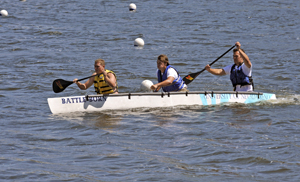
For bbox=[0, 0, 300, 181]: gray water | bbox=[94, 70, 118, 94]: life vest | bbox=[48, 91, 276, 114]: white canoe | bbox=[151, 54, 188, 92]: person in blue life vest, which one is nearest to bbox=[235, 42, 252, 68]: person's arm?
bbox=[48, 91, 276, 114]: white canoe

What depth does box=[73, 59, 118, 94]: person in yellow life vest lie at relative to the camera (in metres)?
8.63

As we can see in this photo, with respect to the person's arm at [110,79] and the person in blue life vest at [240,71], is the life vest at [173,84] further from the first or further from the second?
the person's arm at [110,79]

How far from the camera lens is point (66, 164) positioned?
6168mm

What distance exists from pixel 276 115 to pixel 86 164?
14.3 feet

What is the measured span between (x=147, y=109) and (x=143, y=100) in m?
0.20

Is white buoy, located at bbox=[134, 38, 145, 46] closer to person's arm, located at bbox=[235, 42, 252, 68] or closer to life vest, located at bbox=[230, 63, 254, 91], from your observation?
life vest, located at bbox=[230, 63, 254, 91]

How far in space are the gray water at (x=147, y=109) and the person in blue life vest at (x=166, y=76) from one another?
1.73 feet

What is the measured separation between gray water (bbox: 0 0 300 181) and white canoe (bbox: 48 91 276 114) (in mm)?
152

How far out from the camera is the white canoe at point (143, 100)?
8.94 metres

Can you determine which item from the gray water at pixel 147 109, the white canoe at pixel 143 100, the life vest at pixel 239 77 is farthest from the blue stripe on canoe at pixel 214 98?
the life vest at pixel 239 77

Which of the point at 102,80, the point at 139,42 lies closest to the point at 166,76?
the point at 102,80

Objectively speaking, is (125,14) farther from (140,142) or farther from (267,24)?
(140,142)

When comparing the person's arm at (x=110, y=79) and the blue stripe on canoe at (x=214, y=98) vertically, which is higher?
the person's arm at (x=110, y=79)

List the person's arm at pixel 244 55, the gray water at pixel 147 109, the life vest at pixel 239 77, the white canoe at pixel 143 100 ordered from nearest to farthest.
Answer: the gray water at pixel 147 109
the person's arm at pixel 244 55
the white canoe at pixel 143 100
the life vest at pixel 239 77
